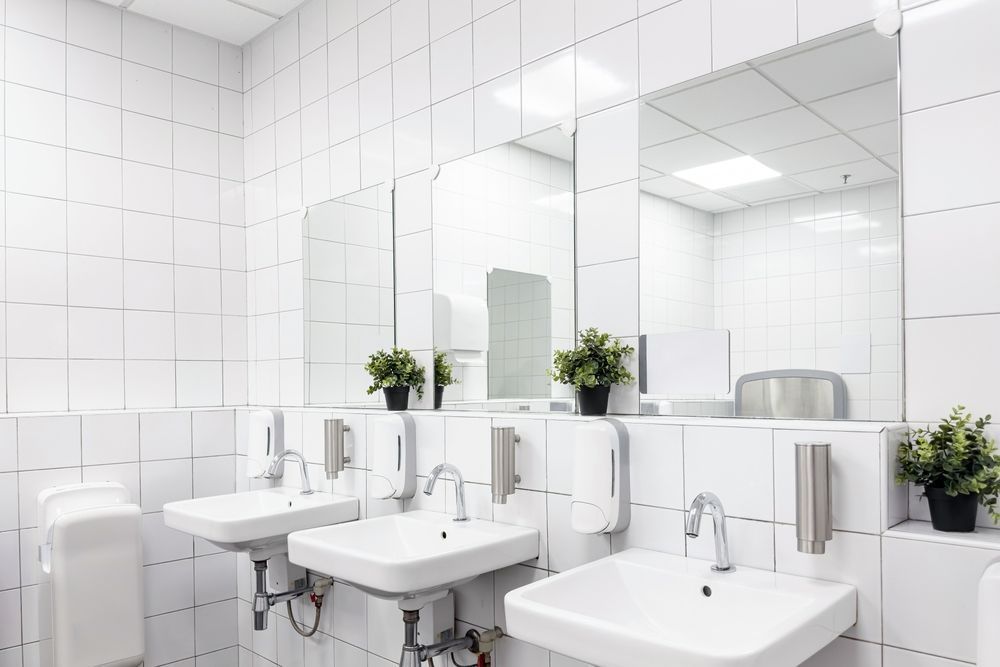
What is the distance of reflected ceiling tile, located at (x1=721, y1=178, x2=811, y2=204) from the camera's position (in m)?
1.68

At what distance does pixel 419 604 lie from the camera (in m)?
1.96

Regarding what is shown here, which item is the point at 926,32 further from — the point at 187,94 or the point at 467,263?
the point at 187,94

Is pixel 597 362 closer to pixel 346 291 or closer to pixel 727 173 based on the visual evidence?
pixel 727 173

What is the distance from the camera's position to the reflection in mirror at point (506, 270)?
2.12m

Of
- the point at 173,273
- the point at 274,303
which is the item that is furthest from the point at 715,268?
the point at 173,273

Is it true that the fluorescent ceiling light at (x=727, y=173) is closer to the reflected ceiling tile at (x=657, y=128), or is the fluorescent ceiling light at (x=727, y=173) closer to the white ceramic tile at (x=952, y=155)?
the reflected ceiling tile at (x=657, y=128)

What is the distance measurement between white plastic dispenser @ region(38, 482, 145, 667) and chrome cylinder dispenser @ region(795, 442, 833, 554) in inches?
90.5

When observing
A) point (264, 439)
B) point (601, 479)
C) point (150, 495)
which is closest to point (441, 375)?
point (601, 479)

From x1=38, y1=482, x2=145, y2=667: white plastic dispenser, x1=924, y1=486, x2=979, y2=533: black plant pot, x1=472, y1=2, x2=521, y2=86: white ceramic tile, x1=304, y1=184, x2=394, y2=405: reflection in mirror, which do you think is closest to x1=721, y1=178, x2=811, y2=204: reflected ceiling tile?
x1=924, y1=486, x2=979, y2=533: black plant pot

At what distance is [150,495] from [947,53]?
3.03 metres

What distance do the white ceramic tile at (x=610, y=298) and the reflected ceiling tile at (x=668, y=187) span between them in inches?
7.3

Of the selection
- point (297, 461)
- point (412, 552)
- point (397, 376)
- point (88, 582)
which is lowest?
point (88, 582)

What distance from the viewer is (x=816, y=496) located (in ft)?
4.65

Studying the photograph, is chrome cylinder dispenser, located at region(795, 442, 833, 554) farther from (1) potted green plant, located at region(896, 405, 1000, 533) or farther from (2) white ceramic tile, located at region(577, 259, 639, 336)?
(2) white ceramic tile, located at region(577, 259, 639, 336)
